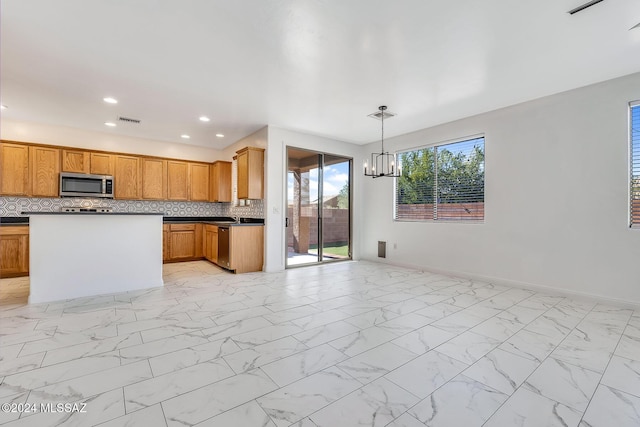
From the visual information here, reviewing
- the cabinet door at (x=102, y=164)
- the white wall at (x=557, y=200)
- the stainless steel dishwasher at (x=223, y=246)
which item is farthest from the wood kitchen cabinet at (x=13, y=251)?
the white wall at (x=557, y=200)

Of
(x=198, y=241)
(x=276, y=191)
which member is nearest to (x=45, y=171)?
(x=198, y=241)

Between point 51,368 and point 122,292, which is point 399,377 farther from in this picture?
point 122,292

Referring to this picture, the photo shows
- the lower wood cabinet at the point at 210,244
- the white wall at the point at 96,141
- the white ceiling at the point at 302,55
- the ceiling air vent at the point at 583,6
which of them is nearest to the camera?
the ceiling air vent at the point at 583,6

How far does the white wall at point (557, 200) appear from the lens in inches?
135

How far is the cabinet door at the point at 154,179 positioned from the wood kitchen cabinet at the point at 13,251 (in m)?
1.99

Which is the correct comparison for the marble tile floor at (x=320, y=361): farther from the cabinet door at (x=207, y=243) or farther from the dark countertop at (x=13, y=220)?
the cabinet door at (x=207, y=243)

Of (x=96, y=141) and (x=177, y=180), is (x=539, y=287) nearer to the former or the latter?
(x=177, y=180)

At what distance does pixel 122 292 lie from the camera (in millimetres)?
3959

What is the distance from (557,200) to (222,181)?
6335mm

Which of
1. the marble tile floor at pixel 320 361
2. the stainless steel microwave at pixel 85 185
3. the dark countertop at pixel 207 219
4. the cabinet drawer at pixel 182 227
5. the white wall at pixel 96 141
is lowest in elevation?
the marble tile floor at pixel 320 361

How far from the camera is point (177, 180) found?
6.64 m

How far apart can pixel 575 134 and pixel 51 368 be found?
5916mm

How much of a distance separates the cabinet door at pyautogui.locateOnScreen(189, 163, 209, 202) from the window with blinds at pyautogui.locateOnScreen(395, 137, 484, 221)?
456 centimetres

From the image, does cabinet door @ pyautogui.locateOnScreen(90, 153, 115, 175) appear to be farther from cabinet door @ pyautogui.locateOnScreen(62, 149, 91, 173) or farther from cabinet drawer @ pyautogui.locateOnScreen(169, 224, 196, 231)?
cabinet drawer @ pyautogui.locateOnScreen(169, 224, 196, 231)
